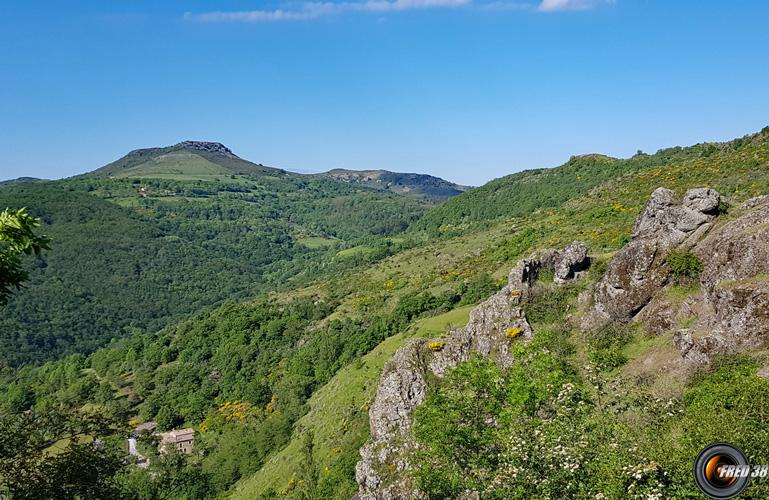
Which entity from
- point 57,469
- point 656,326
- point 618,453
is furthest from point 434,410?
point 656,326

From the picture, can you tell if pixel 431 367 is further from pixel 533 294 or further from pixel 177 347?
pixel 177 347

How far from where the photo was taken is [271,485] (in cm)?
4762

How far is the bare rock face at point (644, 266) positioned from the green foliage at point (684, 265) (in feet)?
2.25

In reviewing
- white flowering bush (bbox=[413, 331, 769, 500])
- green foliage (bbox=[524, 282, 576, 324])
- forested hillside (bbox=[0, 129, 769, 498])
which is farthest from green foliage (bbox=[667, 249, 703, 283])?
green foliage (bbox=[524, 282, 576, 324])

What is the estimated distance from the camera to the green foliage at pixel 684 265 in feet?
93.6

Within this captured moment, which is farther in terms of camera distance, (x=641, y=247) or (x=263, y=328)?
(x=263, y=328)

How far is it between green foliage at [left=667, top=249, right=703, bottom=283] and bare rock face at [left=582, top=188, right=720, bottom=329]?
686 millimetres

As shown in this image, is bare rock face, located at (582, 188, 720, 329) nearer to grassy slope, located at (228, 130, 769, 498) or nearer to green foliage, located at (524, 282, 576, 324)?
green foliage, located at (524, 282, 576, 324)

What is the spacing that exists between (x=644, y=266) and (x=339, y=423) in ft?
101

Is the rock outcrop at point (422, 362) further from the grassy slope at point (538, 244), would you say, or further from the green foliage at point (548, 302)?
the grassy slope at point (538, 244)

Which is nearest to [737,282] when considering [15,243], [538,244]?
[15,243]

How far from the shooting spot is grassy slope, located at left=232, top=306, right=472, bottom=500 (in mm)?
41344

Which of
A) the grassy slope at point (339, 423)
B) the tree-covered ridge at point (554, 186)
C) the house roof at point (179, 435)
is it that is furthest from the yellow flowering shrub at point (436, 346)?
the tree-covered ridge at point (554, 186)

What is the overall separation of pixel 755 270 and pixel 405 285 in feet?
252
